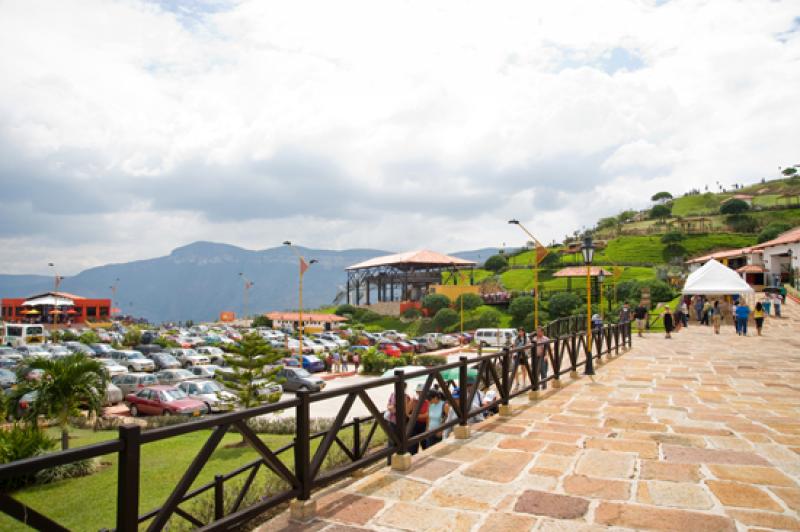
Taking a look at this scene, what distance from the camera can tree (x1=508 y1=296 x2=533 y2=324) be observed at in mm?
52062

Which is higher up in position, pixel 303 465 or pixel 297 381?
pixel 303 465

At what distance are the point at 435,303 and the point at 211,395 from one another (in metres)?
41.4

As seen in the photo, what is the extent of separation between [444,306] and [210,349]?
90.2 ft

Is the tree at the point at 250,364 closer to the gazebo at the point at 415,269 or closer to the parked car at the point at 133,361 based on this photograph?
the parked car at the point at 133,361

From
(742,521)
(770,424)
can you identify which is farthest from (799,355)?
(742,521)

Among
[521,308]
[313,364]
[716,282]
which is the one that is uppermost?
[716,282]

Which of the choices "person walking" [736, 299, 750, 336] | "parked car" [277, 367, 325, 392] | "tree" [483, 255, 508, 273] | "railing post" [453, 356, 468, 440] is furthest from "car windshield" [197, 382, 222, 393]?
"tree" [483, 255, 508, 273]

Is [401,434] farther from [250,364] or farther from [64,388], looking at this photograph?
[250,364]

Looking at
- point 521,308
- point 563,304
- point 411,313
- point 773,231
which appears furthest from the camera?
point 411,313

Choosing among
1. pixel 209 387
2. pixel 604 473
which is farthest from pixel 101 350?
pixel 604 473

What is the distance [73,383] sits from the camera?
1549cm

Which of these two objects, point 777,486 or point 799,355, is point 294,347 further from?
point 777,486

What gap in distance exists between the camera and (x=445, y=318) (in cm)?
5616

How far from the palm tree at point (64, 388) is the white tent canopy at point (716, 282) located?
2343 cm
